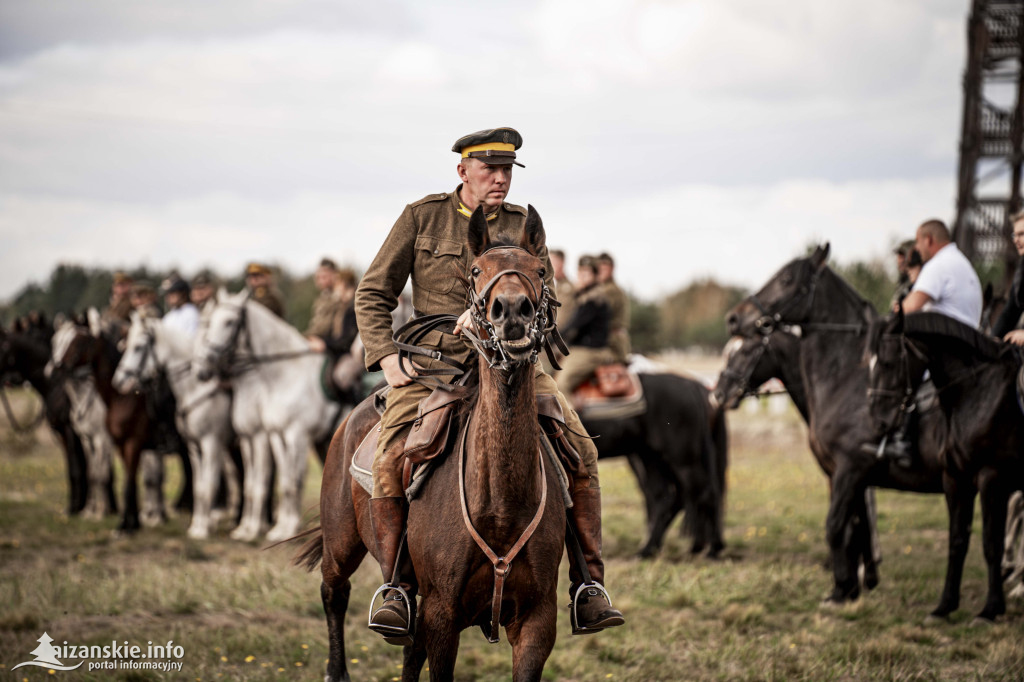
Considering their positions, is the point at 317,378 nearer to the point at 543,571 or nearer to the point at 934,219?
the point at 934,219

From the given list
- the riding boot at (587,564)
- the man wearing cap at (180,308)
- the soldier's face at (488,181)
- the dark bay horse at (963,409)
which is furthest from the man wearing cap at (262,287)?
the riding boot at (587,564)

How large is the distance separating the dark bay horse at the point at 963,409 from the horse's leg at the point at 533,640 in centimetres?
447

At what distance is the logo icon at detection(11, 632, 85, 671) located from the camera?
5.79 meters

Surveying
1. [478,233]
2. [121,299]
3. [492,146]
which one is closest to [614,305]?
[492,146]

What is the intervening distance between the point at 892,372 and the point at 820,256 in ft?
5.43

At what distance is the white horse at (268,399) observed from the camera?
11.2m

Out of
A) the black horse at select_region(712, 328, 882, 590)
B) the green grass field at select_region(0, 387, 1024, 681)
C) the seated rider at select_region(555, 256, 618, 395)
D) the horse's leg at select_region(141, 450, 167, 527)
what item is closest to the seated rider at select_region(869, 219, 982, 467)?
the black horse at select_region(712, 328, 882, 590)

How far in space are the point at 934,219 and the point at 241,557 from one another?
25.7ft

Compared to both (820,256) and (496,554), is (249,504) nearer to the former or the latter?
(820,256)

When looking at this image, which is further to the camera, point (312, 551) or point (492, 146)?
point (312, 551)

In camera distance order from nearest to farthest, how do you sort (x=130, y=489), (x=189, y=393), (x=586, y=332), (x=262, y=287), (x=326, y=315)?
(x=586, y=332), (x=130, y=489), (x=189, y=393), (x=326, y=315), (x=262, y=287)

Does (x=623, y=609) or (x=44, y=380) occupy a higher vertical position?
(x=44, y=380)

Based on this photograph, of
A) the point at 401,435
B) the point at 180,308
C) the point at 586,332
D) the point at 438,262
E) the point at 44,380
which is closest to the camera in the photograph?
the point at 401,435

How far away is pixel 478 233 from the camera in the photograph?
3.78 metres
